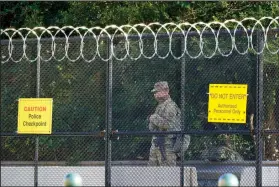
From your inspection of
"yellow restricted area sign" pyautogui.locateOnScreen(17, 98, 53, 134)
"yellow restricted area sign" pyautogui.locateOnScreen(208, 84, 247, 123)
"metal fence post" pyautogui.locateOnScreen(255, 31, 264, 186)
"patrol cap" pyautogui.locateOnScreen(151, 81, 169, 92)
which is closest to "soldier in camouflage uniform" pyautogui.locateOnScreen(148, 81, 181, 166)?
"patrol cap" pyautogui.locateOnScreen(151, 81, 169, 92)

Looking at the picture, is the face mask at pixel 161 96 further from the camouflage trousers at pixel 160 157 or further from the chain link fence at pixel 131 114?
the camouflage trousers at pixel 160 157

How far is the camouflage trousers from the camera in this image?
10.6 metres

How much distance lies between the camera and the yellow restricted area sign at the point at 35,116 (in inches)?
433

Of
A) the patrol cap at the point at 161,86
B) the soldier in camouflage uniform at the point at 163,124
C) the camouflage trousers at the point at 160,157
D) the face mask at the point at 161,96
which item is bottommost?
the camouflage trousers at the point at 160,157

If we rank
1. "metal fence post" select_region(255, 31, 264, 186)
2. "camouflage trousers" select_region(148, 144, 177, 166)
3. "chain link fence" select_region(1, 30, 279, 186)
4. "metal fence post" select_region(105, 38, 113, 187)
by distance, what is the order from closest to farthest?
"metal fence post" select_region(255, 31, 264, 186)
"chain link fence" select_region(1, 30, 279, 186)
"camouflage trousers" select_region(148, 144, 177, 166)
"metal fence post" select_region(105, 38, 113, 187)

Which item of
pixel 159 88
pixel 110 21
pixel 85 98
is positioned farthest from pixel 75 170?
pixel 110 21

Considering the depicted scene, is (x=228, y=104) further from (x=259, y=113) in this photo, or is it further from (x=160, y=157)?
(x=160, y=157)

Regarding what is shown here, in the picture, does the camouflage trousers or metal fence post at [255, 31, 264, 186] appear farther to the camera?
the camouflage trousers

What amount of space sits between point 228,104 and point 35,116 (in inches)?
116

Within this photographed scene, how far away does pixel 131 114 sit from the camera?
1081cm

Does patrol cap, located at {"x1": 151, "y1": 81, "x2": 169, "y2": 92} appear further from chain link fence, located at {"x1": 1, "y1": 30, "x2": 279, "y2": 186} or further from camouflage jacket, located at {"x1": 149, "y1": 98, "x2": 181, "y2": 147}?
camouflage jacket, located at {"x1": 149, "y1": 98, "x2": 181, "y2": 147}

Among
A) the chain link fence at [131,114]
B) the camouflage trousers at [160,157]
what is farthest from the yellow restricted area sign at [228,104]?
the camouflage trousers at [160,157]

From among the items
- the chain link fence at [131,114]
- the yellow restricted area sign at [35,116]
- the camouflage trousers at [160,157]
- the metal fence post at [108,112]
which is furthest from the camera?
the yellow restricted area sign at [35,116]

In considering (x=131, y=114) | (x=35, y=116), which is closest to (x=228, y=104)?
(x=131, y=114)
